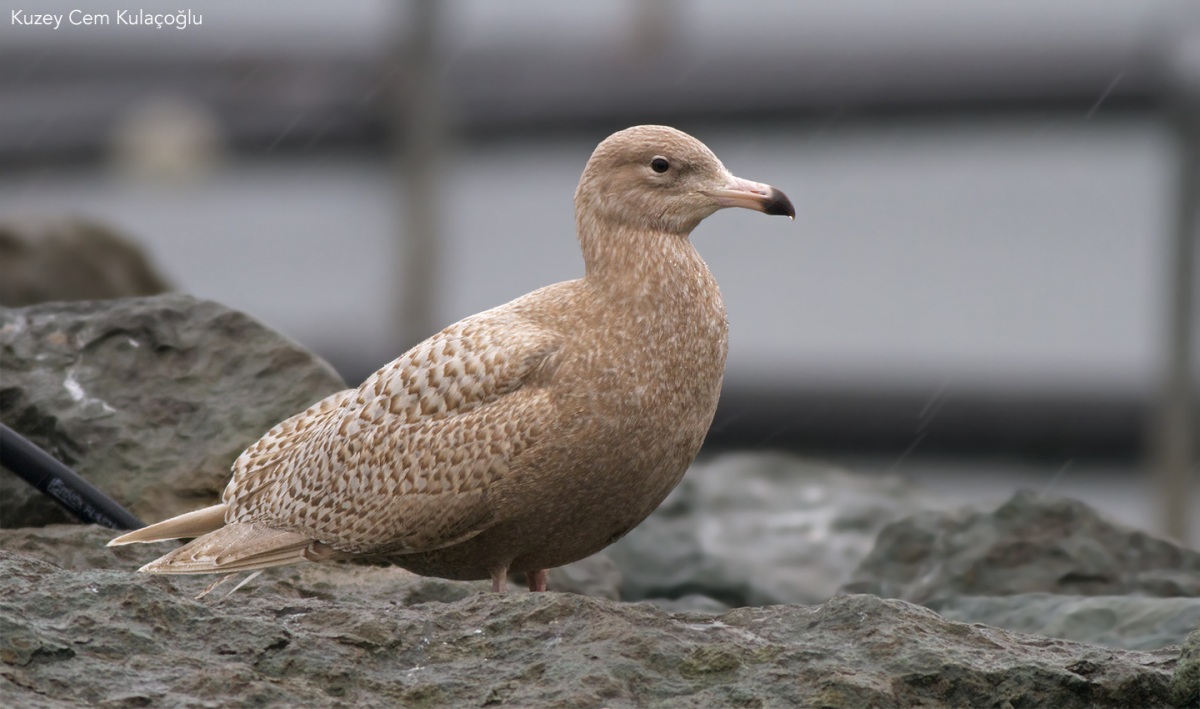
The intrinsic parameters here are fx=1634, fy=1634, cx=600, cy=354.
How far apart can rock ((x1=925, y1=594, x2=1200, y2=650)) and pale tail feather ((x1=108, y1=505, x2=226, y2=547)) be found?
7.57 ft

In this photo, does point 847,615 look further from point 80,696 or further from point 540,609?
point 80,696

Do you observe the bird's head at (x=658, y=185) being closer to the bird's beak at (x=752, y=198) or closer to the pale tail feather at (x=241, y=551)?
the bird's beak at (x=752, y=198)

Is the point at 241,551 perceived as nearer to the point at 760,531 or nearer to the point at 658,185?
the point at 658,185

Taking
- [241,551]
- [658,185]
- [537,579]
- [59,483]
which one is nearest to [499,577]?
[537,579]

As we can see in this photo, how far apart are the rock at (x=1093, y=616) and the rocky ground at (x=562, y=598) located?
0.03 ft

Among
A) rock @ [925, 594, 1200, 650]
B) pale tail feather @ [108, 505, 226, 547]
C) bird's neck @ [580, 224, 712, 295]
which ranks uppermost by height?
bird's neck @ [580, 224, 712, 295]

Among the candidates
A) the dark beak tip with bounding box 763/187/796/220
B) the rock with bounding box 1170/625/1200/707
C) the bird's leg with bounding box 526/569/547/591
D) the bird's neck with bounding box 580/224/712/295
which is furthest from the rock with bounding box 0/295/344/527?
the rock with bounding box 1170/625/1200/707

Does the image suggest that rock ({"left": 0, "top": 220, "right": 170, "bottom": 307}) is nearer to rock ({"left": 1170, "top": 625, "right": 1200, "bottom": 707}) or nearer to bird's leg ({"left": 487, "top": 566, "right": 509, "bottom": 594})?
bird's leg ({"left": 487, "top": 566, "right": 509, "bottom": 594})

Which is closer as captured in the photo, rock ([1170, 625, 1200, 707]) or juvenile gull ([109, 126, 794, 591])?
rock ([1170, 625, 1200, 707])

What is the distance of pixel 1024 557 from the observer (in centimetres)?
652

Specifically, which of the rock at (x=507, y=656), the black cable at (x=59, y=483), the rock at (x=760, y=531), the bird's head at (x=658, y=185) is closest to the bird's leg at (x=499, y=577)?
the rock at (x=507, y=656)

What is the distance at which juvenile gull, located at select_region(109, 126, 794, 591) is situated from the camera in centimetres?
460

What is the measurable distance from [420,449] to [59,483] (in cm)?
132

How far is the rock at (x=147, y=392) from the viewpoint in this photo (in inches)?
229
